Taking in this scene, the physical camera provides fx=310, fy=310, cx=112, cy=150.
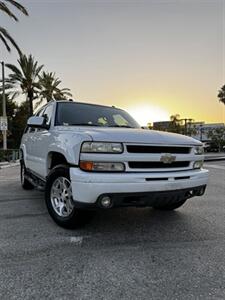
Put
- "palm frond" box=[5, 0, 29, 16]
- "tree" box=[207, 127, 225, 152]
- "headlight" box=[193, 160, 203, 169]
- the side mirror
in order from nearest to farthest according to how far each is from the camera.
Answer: "headlight" box=[193, 160, 203, 169], the side mirror, "palm frond" box=[5, 0, 29, 16], "tree" box=[207, 127, 225, 152]

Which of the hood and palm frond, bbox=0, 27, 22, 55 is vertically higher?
palm frond, bbox=0, 27, 22, 55

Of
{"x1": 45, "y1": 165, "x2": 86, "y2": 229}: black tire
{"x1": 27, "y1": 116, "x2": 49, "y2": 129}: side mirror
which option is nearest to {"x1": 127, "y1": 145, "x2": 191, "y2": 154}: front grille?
{"x1": 45, "y1": 165, "x2": 86, "y2": 229}: black tire

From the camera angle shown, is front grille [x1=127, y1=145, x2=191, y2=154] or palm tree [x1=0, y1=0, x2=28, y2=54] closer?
front grille [x1=127, y1=145, x2=191, y2=154]

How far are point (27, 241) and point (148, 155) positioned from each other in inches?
70.9

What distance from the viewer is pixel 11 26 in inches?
727

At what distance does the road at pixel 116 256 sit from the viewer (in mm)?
2617

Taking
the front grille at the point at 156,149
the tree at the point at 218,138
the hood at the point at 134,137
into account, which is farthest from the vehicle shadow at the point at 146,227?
the tree at the point at 218,138

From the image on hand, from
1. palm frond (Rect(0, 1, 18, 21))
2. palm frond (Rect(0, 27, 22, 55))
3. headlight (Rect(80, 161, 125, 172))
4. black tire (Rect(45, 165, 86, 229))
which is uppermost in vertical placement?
palm frond (Rect(0, 1, 18, 21))

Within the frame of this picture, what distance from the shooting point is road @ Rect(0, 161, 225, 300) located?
2617mm

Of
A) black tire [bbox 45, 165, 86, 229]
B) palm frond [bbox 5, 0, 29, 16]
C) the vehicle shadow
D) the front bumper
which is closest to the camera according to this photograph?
the front bumper

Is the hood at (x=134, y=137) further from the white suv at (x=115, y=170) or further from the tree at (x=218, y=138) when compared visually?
the tree at (x=218, y=138)

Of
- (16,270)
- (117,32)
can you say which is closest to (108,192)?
(16,270)

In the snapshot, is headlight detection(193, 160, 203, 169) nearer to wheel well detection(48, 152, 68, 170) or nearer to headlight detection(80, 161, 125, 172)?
headlight detection(80, 161, 125, 172)

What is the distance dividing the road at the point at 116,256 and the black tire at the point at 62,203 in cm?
13
